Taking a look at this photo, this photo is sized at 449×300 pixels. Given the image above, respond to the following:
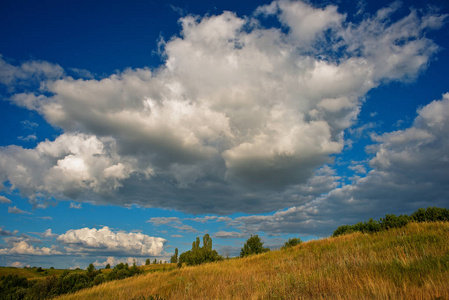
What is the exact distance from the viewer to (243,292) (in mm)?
7449

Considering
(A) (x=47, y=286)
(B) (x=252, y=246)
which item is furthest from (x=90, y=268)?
(B) (x=252, y=246)

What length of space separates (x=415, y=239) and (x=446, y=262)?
583cm

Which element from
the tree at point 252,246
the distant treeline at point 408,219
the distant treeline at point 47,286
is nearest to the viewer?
the distant treeline at point 408,219

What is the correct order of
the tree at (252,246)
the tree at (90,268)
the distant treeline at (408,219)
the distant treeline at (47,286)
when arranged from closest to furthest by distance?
the distant treeline at (408,219)
the distant treeline at (47,286)
the tree at (90,268)
the tree at (252,246)

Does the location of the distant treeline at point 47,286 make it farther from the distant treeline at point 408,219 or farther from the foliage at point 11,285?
the distant treeline at point 408,219

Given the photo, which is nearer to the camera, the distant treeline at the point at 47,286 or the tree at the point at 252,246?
the distant treeline at the point at 47,286

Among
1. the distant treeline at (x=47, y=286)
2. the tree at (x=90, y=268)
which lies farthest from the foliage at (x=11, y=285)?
the tree at (x=90, y=268)

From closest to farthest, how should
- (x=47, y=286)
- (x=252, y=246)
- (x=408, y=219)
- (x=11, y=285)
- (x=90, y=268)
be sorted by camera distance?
1. (x=408, y=219)
2. (x=47, y=286)
3. (x=11, y=285)
4. (x=90, y=268)
5. (x=252, y=246)

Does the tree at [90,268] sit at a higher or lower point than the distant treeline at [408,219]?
lower

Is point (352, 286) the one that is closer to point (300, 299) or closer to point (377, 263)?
point (300, 299)

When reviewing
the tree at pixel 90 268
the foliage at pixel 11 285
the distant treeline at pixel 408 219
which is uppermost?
the distant treeline at pixel 408 219

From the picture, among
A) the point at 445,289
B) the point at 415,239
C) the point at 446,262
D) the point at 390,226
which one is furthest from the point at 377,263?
the point at 390,226

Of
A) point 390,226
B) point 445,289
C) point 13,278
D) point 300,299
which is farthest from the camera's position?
point 13,278

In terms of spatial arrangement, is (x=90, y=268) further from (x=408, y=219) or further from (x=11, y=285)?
(x=408, y=219)
